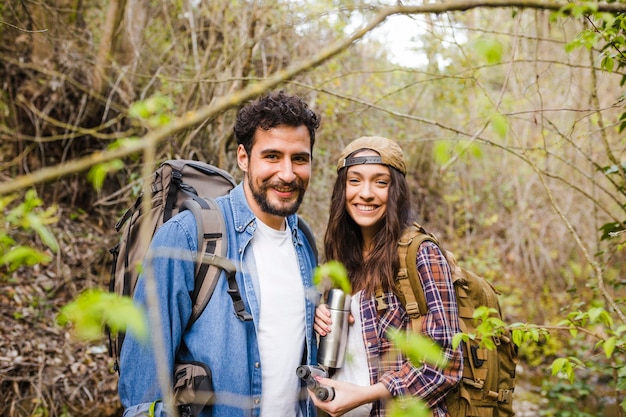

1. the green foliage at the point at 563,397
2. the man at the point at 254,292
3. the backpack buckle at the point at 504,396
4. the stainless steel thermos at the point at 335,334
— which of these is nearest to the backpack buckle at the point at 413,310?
the stainless steel thermos at the point at 335,334

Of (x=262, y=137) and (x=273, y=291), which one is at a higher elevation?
(x=262, y=137)

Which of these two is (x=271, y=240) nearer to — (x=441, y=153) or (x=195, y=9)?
(x=441, y=153)

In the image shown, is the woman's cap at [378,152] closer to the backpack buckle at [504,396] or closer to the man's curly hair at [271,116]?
the man's curly hair at [271,116]

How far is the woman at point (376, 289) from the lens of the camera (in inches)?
82.0

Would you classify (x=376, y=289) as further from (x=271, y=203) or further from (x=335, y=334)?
(x=271, y=203)

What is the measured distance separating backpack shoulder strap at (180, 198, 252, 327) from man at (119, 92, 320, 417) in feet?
0.10

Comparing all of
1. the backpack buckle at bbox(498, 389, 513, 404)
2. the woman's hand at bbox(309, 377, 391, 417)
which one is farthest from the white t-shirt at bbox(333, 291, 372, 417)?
the backpack buckle at bbox(498, 389, 513, 404)

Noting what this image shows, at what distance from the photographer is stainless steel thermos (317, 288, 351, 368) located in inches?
86.4

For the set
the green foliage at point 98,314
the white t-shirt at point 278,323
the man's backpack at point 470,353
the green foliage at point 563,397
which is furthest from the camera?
the green foliage at point 563,397

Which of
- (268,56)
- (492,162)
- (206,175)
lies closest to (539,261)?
(492,162)

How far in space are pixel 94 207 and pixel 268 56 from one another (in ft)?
9.49

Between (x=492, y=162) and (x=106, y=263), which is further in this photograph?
(x=492, y=162)

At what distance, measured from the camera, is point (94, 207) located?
584 centimetres

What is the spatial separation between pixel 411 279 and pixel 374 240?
0.39 metres
